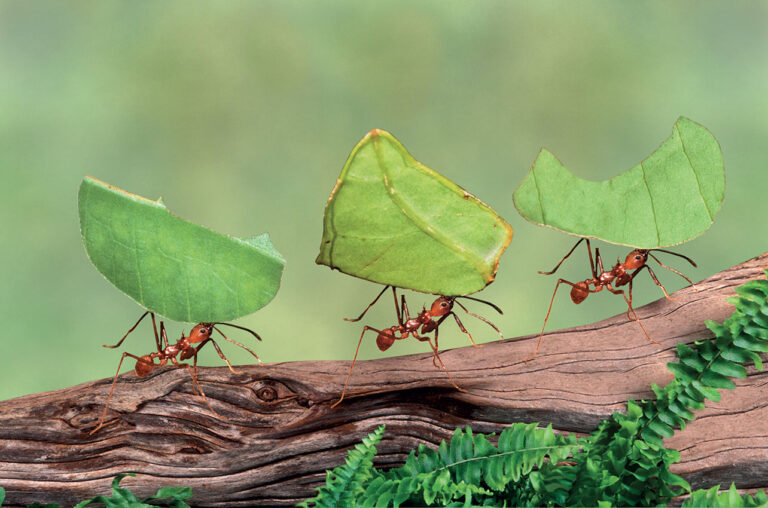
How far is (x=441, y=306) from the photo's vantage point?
186 centimetres

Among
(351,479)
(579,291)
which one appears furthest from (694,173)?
(351,479)

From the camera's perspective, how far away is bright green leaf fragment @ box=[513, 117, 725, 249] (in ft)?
6.07

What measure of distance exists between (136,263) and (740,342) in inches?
64.3

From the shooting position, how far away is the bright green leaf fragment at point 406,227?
1.63 m

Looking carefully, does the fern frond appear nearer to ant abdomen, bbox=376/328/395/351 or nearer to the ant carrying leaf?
ant abdomen, bbox=376/328/395/351

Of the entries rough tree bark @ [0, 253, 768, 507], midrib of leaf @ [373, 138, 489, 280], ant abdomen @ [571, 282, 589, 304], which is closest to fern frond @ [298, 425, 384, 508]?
rough tree bark @ [0, 253, 768, 507]

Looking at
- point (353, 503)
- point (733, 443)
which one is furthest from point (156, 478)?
point (733, 443)

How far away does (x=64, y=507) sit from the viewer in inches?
74.7

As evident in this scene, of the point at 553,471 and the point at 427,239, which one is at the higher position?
the point at 427,239

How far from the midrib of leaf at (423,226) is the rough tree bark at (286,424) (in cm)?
43

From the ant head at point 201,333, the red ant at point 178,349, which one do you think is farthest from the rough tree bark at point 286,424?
the ant head at point 201,333

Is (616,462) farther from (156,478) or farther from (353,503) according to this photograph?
(156,478)

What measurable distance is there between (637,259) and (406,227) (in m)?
0.74

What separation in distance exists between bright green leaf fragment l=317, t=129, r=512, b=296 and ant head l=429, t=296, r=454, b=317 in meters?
0.08
